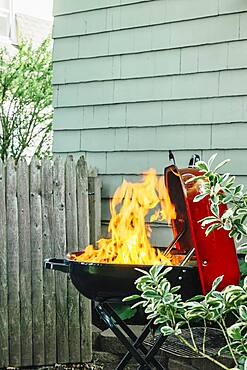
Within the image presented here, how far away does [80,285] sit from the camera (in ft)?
12.1

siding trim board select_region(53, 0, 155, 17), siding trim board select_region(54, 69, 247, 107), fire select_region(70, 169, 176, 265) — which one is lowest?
fire select_region(70, 169, 176, 265)

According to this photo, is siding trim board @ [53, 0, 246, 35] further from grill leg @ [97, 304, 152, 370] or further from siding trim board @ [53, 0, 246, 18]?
grill leg @ [97, 304, 152, 370]

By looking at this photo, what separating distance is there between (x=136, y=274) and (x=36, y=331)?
6.16 feet

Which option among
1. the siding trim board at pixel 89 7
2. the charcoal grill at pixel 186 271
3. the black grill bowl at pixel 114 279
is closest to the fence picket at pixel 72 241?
the siding trim board at pixel 89 7

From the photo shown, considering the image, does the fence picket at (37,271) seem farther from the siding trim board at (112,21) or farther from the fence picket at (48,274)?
the siding trim board at (112,21)

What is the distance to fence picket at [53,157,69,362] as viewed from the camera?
5297mm

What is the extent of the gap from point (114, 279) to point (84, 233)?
182 cm

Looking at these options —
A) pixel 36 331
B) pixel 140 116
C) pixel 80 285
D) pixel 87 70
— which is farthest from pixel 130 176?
pixel 80 285

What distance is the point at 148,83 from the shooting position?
17.6ft

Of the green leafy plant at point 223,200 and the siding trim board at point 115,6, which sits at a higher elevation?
the siding trim board at point 115,6

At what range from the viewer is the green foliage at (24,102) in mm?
10922

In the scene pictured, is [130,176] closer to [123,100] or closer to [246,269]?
[123,100]

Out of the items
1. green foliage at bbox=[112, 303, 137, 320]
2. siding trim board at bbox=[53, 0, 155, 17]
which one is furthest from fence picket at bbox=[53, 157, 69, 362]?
siding trim board at bbox=[53, 0, 155, 17]

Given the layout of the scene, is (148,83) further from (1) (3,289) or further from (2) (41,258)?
(1) (3,289)
